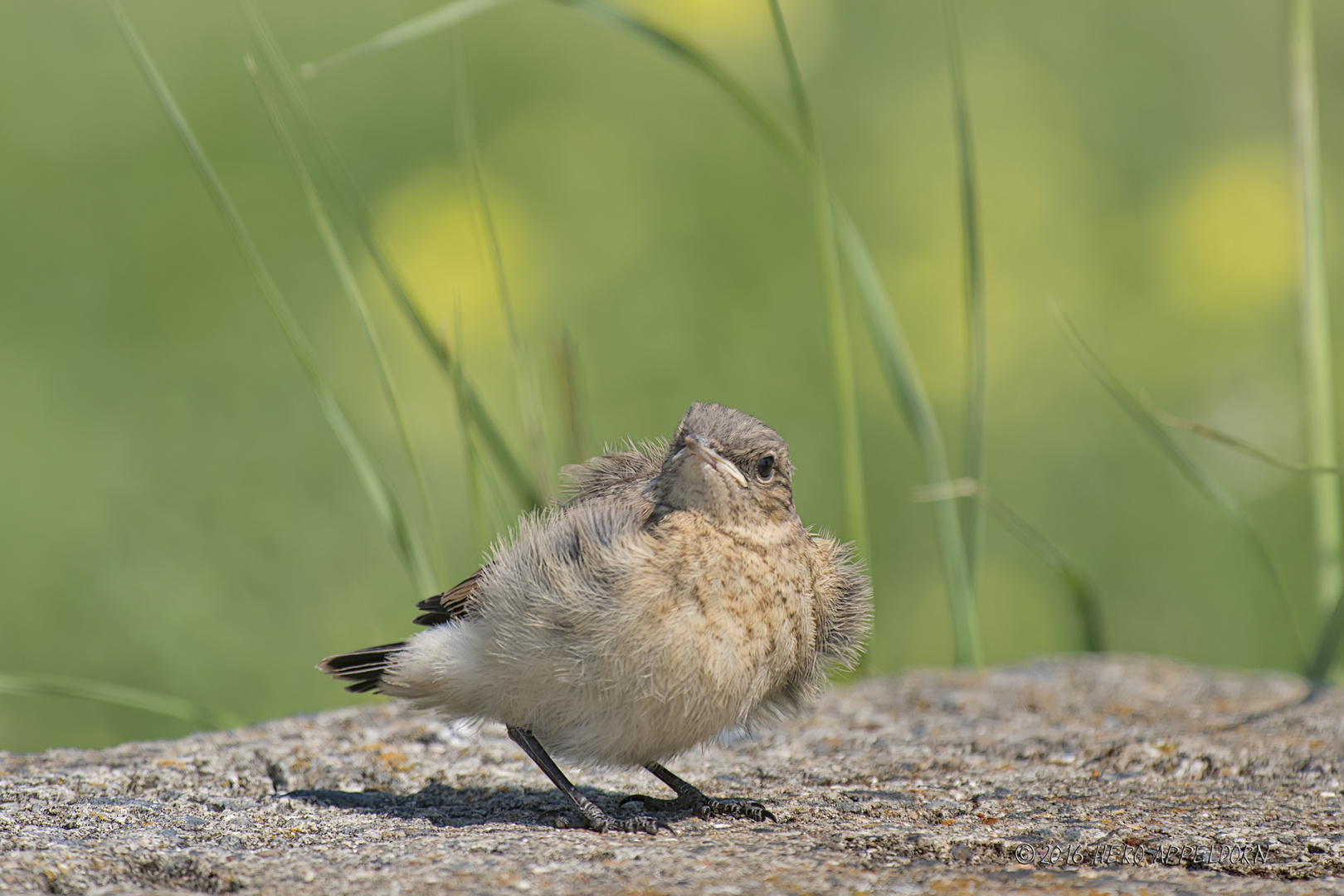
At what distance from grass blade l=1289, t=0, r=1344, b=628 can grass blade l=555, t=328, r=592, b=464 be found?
2614 millimetres

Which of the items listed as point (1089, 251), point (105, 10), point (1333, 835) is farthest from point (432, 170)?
point (1333, 835)

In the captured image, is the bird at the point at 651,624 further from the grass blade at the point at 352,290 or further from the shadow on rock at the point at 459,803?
the grass blade at the point at 352,290

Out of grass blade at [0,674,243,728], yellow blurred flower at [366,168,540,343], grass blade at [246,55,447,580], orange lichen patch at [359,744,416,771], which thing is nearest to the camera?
orange lichen patch at [359,744,416,771]

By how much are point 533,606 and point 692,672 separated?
42 cm

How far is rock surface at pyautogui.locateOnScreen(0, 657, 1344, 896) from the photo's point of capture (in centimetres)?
250

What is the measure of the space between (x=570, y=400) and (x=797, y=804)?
67.2 inches

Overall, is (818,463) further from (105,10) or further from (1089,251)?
(105,10)

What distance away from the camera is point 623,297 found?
6832 mm

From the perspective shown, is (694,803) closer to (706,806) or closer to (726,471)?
(706,806)

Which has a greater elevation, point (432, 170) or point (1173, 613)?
point (432, 170)

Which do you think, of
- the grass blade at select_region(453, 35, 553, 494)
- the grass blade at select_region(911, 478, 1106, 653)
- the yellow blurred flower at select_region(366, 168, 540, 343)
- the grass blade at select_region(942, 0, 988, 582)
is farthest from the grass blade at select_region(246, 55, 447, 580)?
the yellow blurred flower at select_region(366, 168, 540, 343)

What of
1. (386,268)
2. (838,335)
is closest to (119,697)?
(386,268)

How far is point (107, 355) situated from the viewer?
6.34 m

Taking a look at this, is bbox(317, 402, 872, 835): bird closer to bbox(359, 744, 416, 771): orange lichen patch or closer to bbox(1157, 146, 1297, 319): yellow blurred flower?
bbox(359, 744, 416, 771): orange lichen patch
